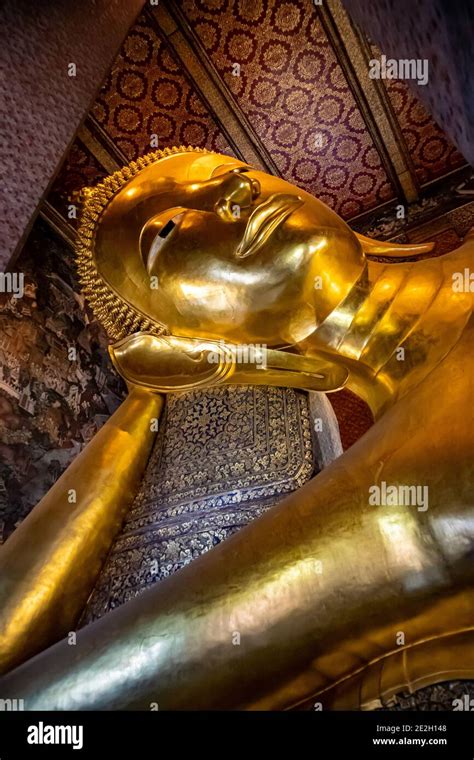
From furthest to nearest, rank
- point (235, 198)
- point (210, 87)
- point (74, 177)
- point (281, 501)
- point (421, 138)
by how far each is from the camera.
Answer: point (421, 138) < point (74, 177) < point (210, 87) < point (235, 198) < point (281, 501)

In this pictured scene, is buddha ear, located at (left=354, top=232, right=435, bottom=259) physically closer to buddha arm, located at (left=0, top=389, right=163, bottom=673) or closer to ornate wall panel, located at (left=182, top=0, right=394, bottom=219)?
buddha arm, located at (left=0, top=389, right=163, bottom=673)

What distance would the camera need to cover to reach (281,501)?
1202 millimetres

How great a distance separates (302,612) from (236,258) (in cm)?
82

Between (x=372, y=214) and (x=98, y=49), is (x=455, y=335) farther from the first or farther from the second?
(x=372, y=214)

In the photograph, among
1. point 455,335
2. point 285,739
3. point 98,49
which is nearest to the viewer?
point 285,739

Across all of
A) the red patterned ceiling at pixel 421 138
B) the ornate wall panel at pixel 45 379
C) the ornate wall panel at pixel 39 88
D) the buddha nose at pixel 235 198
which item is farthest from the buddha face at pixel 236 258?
the red patterned ceiling at pixel 421 138

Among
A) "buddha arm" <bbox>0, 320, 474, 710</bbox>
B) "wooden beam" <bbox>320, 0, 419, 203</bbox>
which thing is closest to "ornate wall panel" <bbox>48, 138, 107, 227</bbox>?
"wooden beam" <bbox>320, 0, 419, 203</bbox>

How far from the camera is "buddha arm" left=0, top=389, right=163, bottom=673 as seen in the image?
48.6 inches

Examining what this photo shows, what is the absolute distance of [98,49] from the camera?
172 cm

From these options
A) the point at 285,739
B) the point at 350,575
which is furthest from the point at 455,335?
the point at 285,739

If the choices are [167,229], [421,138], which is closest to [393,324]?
[167,229]

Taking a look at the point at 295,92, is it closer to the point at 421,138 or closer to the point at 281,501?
the point at 421,138

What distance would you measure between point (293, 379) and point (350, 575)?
67 cm

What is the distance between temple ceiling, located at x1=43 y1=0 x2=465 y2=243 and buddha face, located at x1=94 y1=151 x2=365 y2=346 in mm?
1097
